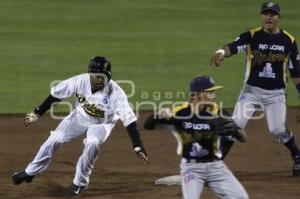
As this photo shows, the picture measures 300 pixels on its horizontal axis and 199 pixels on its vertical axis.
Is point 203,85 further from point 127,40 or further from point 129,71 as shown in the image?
point 127,40

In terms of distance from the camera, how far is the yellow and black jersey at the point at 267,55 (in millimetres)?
10328

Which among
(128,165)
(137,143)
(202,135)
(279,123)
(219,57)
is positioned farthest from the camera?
(128,165)

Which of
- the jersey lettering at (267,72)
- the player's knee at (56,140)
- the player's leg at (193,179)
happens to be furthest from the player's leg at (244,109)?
the player's leg at (193,179)

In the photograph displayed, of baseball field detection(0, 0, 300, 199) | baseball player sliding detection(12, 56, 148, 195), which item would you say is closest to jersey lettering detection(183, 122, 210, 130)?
baseball player sliding detection(12, 56, 148, 195)

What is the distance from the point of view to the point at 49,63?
17938 mm

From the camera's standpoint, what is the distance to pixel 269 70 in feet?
34.0

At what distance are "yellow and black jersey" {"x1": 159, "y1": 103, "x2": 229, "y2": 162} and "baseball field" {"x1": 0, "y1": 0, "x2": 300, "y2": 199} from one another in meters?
1.75

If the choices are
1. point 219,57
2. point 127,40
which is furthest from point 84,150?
point 127,40

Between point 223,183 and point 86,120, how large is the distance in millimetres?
2617

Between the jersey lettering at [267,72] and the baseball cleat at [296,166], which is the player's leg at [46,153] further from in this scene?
the baseball cleat at [296,166]

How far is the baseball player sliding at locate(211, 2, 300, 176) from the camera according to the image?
10.3m

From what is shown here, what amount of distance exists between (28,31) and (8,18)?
1.41 metres

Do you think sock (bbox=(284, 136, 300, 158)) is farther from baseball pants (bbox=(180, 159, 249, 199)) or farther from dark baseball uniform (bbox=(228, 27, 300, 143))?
baseball pants (bbox=(180, 159, 249, 199))

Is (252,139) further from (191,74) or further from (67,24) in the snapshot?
(67,24)
